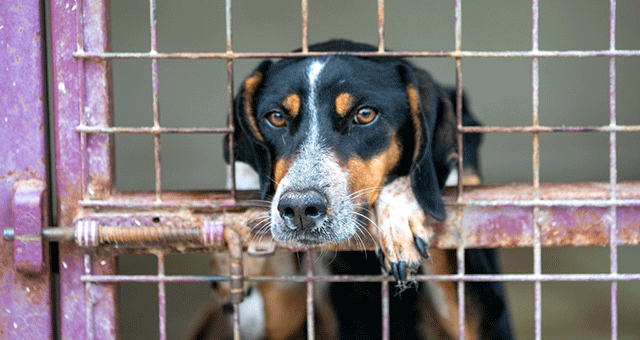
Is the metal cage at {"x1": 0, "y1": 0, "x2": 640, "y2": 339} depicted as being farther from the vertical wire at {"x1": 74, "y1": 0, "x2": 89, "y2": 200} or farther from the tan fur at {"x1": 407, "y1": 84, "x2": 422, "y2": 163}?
the tan fur at {"x1": 407, "y1": 84, "x2": 422, "y2": 163}

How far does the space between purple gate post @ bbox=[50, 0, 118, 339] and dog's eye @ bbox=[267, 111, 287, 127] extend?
49cm

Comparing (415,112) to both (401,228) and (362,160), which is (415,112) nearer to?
(362,160)

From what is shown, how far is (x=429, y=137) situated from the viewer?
5.94 feet

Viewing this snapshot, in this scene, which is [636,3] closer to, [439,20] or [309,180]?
[439,20]

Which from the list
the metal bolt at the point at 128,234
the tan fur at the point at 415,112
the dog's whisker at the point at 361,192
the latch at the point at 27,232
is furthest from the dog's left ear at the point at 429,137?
the latch at the point at 27,232

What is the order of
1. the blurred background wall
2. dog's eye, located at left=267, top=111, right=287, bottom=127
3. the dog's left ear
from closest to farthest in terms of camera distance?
the dog's left ear → dog's eye, located at left=267, top=111, right=287, bottom=127 → the blurred background wall

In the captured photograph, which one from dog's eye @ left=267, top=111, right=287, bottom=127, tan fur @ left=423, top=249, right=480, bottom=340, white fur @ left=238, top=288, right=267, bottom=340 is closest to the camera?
dog's eye @ left=267, top=111, right=287, bottom=127

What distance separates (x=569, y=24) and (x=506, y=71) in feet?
2.78

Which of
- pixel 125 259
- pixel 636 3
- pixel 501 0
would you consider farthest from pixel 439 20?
pixel 125 259

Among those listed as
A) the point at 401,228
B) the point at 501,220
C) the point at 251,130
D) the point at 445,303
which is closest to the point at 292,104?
the point at 251,130

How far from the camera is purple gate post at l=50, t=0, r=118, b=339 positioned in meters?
1.63

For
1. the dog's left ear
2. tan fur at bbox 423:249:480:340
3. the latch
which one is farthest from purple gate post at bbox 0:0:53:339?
tan fur at bbox 423:249:480:340

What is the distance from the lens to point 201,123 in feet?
22.4

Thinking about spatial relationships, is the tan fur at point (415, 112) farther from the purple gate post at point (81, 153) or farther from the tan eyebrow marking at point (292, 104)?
the purple gate post at point (81, 153)
